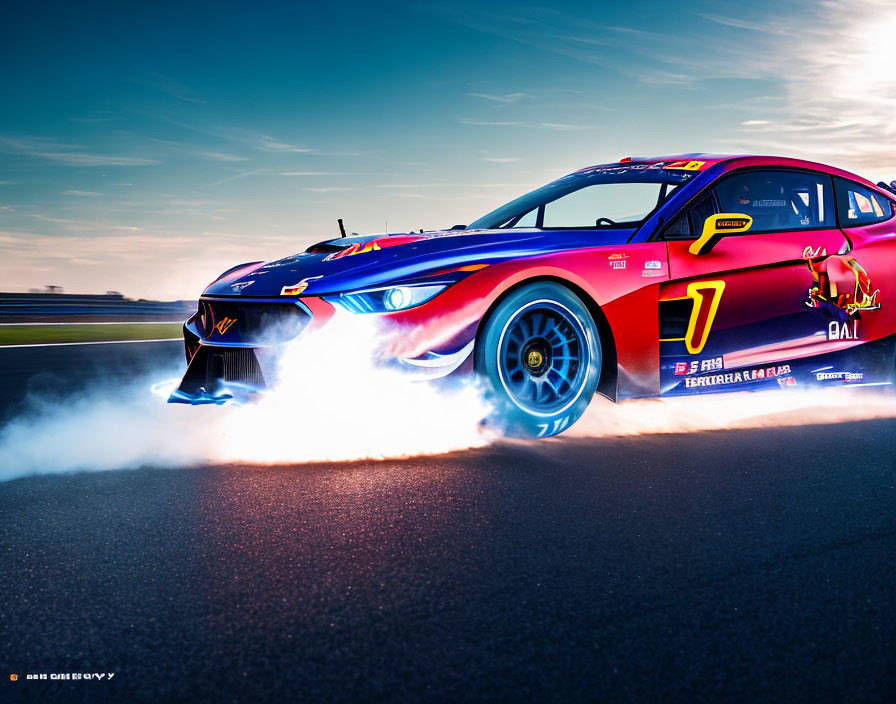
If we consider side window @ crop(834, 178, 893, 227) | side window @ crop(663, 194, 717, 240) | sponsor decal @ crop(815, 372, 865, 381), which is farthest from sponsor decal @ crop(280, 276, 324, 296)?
side window @ crop(834, 178, 893, 227)

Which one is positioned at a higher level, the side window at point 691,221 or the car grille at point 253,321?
the side window at point 691,221

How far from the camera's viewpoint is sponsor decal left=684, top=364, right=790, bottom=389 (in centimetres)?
542

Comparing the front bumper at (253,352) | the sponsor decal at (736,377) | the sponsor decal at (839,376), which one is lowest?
the sponsor decal at (839,376)

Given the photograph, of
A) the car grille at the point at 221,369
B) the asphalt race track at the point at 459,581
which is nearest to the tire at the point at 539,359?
the asphalt race track at the point at 459,581

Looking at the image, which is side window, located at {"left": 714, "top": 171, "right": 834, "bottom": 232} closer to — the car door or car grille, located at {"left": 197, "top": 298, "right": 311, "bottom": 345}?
the car door

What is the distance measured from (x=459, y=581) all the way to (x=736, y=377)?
324 cm

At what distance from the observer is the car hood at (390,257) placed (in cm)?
472

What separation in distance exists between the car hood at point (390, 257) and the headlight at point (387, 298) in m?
0.05

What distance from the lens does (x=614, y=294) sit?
16.9 ft

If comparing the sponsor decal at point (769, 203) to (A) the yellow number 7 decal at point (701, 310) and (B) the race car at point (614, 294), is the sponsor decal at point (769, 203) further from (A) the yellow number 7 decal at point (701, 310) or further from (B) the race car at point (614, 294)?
(A) the yellow number 7 decal at point (701, 310)

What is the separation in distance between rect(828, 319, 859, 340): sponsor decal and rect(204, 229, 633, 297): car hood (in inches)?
67.0

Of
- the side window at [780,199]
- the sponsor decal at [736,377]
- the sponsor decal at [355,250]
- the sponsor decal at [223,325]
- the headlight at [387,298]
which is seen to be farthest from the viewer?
the side window at [780,199]

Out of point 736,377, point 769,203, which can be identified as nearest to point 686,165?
point 769,203

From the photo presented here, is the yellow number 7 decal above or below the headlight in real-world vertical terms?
below
